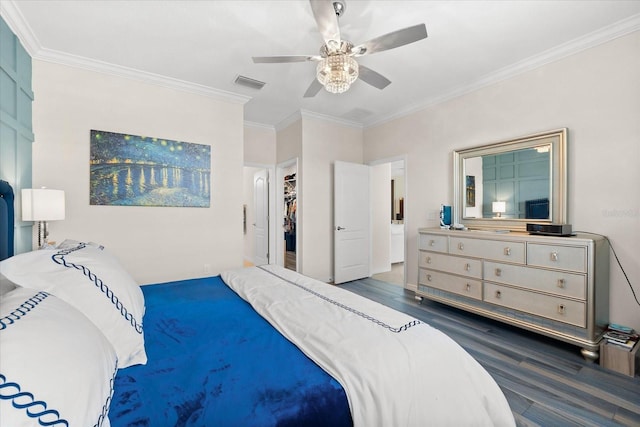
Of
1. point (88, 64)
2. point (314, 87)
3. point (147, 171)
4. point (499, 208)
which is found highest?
point (88, 64)

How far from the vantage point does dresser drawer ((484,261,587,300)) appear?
2.25 m

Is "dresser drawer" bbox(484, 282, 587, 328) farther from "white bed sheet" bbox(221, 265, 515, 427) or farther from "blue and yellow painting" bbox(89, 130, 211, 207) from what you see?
"blue and yellow painting" bbox(89, 130, 211, 207)

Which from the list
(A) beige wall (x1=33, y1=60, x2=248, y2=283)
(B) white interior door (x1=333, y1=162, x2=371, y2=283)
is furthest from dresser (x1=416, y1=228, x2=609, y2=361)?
(A) beige wall (x1=33, y1=60, x2=248, y2=283)

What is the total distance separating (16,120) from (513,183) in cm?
467

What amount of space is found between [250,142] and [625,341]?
16.3 feet

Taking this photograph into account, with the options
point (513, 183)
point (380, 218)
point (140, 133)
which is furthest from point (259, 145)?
point (513, 183)

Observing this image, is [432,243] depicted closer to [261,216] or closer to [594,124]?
[594,124]

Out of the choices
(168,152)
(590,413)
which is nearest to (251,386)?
(590,413)

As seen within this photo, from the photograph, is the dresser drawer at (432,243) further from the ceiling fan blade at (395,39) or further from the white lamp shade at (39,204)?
the white lamp shade at (39,204)

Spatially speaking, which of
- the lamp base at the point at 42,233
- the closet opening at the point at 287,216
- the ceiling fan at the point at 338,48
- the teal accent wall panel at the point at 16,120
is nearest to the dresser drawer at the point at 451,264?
the ceiling fan at the point at 338,48

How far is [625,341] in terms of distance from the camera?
208cm

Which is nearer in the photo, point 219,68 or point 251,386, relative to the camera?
point 251,386

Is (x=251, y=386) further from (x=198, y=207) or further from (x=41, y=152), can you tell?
(x=41, y=152)

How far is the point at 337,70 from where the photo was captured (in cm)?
203
